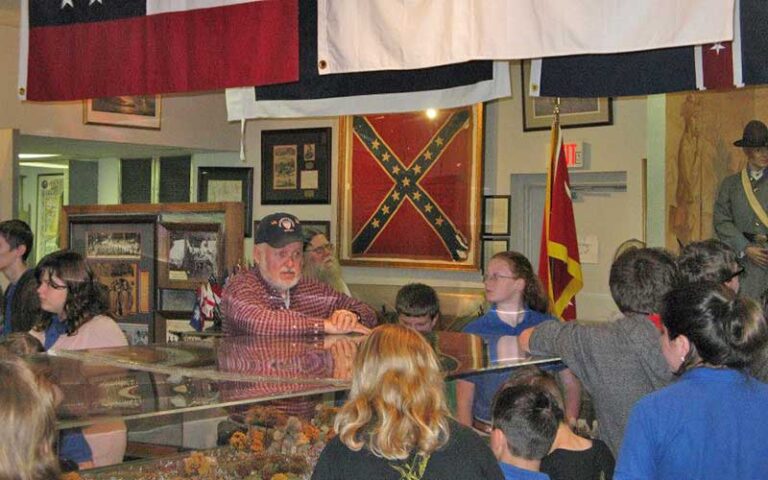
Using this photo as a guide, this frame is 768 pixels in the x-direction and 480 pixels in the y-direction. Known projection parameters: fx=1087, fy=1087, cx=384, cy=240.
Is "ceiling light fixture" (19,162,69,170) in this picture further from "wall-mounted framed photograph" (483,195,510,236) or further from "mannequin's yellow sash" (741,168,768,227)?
"mannequin's yellow sash" (741,168,768,227)

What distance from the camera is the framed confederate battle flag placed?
9.10 m

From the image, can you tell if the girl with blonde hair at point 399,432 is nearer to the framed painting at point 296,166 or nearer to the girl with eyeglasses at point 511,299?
the girl with eyeglasses at point 511,299

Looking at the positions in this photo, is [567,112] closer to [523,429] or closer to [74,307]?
[74,307]

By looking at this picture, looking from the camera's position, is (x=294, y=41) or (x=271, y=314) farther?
(x=294, y=41)

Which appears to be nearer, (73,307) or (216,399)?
(216,399)

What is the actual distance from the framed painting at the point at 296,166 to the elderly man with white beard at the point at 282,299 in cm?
548

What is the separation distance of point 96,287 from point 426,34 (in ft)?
5.30

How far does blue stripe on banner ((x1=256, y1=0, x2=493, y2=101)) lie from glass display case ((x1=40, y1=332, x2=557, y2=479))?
50.0 inches

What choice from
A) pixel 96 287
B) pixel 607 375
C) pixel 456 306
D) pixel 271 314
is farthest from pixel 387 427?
pixel 456 306

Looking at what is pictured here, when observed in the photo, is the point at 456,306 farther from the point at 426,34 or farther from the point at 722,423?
the point at 722,423

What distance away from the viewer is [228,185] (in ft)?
34.3

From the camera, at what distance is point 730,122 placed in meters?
6.56

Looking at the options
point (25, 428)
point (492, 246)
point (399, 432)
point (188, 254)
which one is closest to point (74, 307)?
point (399, 432)

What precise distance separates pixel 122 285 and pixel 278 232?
13.1 feet
